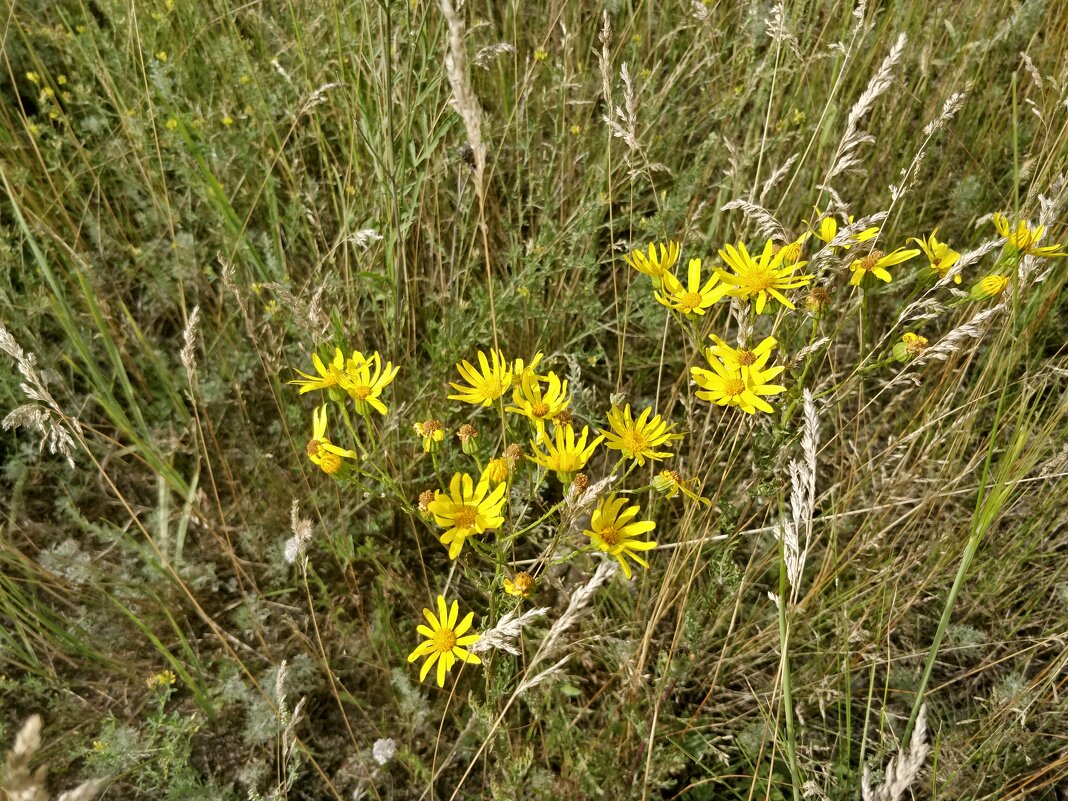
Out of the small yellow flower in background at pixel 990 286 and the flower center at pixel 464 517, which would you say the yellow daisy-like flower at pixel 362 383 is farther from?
the small yellow flower in background at pixel 990 286

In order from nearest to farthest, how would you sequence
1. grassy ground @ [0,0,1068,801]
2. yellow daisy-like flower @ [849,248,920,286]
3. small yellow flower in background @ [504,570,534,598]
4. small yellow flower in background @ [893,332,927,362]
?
1. small yellow flower in background @ [504,570,534,598]
2. small yellow flower in background @ [893,332,927,362]
3. yellow daisy-like flower @ [849,248,920,286]
4. grassy ground @ [0,0,1068,801]

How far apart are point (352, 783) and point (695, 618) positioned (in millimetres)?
1031

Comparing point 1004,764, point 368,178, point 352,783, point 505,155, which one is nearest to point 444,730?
point 352,783

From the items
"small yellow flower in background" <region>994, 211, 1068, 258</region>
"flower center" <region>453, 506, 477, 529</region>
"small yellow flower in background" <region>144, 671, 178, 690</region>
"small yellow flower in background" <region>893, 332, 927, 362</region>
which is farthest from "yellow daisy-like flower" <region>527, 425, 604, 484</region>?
"small yellow flower in background" <region>144, 671, 178, 690</region>

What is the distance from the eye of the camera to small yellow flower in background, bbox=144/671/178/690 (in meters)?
1.91

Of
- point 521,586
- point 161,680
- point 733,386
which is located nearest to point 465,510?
point 521,586

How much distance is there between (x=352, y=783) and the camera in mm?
1930

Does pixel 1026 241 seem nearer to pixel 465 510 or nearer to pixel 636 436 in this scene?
pixel 636 436

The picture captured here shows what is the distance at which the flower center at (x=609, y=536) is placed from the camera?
1.40 meters

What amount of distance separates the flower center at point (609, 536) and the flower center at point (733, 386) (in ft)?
1.13

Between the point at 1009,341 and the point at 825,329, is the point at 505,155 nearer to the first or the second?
the point at 825,329

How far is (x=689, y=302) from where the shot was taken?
1.54m

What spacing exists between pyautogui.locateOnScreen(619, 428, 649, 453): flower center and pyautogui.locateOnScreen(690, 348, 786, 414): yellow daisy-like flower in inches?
6.3

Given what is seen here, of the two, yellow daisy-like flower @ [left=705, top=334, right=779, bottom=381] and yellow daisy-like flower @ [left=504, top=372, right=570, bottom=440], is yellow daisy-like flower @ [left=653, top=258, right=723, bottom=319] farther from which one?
yellow daisy-like flower @ [left=504, top=372, right=570, bottom=440]
